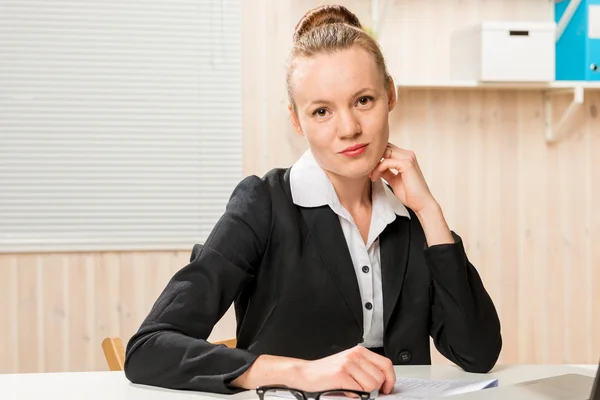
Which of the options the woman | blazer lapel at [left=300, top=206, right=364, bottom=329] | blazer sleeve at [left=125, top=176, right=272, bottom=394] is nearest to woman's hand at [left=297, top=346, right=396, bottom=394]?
blazer sleeve at [left=125, top=176, right=272, bottom=394]

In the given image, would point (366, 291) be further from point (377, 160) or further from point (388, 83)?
point (388, 83)

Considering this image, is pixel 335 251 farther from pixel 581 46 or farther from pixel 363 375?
pixel 581 46

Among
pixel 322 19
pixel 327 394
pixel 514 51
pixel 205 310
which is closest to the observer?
pixel 327 394

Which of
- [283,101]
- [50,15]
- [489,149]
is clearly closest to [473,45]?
[489,149]

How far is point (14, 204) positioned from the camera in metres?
2.99

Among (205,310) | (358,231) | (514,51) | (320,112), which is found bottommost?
(205,310)

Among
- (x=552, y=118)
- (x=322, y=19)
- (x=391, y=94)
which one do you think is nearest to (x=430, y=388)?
(x=391, y=94)

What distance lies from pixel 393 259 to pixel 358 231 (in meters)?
0.09

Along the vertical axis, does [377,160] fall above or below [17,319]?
above

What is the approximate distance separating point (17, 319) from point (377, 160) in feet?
6.58

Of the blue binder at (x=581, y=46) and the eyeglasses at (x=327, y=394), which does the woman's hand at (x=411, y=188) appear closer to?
the eyeglasses at (x=327, y=394)

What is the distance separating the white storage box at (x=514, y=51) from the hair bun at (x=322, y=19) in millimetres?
1394

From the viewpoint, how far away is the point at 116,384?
125 centimetres

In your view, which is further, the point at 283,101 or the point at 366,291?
the point at 283,101
